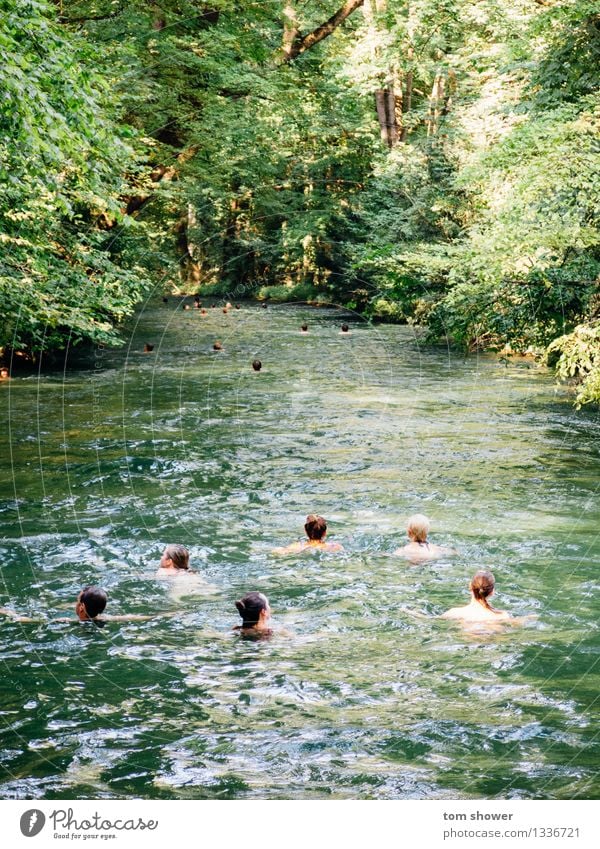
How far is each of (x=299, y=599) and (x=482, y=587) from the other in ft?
7.45

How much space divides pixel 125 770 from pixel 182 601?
4.15m

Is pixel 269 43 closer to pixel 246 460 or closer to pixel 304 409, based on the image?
pixel 304 409

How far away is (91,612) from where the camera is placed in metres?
10.7

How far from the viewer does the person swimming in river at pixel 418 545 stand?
1296 centimetres

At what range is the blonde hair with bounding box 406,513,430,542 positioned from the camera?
12.9 metres

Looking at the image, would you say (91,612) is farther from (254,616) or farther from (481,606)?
(481,606)

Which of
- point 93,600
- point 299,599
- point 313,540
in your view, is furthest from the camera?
point 313,540

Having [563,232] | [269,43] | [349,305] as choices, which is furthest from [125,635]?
[349,305]

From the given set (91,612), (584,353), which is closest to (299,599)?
(91,612)

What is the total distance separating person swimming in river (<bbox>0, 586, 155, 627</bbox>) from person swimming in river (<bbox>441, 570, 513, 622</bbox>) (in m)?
3.45

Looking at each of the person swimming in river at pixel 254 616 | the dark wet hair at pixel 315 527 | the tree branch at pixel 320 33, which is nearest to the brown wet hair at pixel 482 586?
the person swimming in river at pixel 254 616

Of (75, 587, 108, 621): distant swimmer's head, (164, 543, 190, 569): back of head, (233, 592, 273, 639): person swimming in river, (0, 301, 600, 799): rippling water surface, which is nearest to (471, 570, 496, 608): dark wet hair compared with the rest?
(0, 301, 600, 799): rippling water surface

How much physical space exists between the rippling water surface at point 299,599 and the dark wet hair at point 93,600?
0.95 feet

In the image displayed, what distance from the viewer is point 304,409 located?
81.0 ft
